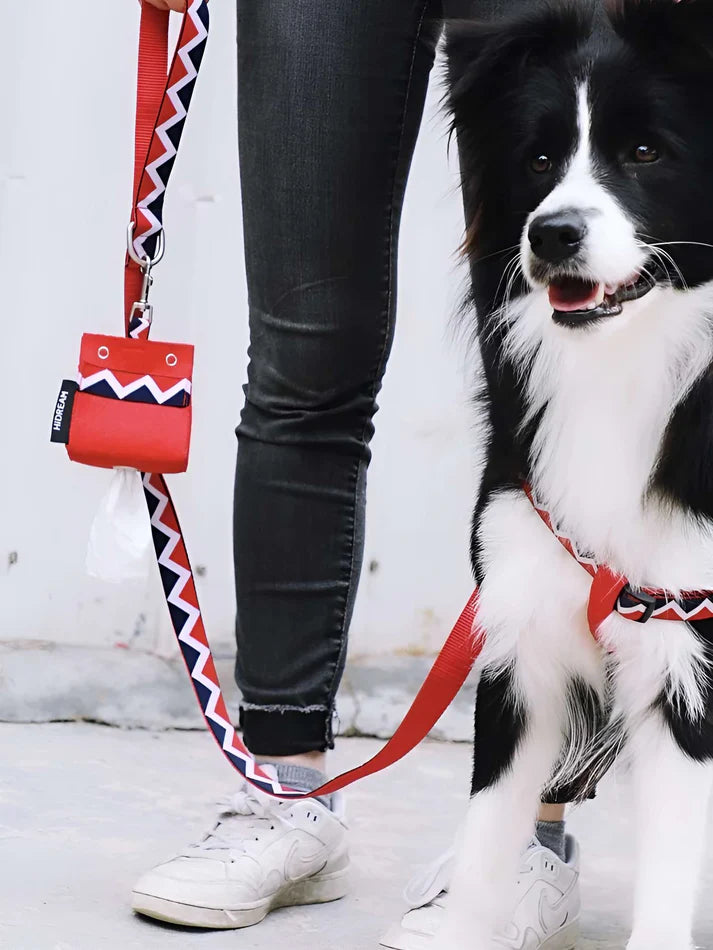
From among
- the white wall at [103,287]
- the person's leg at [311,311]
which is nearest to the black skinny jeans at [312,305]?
the person's leg at [311,311]

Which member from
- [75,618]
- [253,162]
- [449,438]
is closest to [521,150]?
[253,162]

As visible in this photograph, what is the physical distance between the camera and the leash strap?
5.43 feet

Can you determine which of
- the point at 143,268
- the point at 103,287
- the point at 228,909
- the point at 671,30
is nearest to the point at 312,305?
the point at 143,268

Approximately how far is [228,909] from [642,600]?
2.34 feet

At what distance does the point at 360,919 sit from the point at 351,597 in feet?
1.45

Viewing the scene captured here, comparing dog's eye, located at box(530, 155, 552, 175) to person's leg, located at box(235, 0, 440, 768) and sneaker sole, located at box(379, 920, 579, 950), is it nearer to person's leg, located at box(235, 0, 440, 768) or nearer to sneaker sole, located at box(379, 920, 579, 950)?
person's leg, located at box(235, 0, 440, 768)

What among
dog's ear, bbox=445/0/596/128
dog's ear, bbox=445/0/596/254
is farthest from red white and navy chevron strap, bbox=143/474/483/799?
dog's ear, bbox=445/0/596/128

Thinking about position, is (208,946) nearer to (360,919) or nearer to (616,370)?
(360,919)

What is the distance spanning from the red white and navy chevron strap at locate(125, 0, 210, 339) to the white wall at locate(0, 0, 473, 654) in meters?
1.20

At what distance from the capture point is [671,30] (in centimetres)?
150

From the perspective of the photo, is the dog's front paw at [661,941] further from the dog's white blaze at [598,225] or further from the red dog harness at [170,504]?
the dog's white blaze at [598,225]

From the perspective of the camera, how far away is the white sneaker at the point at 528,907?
1.68 meters

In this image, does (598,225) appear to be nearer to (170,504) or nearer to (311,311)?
(311,311)

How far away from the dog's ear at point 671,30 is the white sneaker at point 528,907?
101 cm
